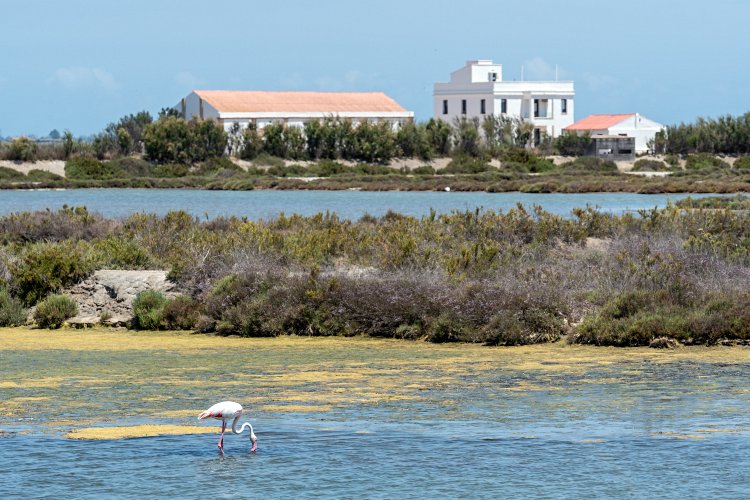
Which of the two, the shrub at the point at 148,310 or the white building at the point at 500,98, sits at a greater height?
the white building at the point at 500,98

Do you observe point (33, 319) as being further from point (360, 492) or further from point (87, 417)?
point (360, 492)

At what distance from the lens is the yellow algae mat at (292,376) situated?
13.8m

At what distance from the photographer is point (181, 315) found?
20297 millimetres

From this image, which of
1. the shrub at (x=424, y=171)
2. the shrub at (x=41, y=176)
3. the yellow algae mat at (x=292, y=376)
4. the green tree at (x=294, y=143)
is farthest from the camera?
the green tree at (x=294, y=143)

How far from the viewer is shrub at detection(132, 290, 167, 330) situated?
20.3 metres

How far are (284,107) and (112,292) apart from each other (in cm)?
8846

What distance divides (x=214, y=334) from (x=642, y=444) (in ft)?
29.6

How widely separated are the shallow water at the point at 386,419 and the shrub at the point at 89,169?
72.7 metres

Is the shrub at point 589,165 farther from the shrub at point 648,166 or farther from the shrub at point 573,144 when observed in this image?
the shrub at point 573,144

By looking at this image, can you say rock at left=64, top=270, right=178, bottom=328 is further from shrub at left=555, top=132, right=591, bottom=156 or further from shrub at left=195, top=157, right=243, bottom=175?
shrub at left=555, top=132, right=591, bottom=156

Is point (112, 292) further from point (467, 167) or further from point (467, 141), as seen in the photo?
point (467, 141)

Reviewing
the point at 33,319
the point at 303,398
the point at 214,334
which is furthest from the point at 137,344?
the point at 303,398

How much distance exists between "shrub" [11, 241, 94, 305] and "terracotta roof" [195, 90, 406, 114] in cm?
8167

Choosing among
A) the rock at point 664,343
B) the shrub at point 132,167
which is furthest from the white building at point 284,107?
the rock at point 664,343
